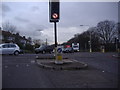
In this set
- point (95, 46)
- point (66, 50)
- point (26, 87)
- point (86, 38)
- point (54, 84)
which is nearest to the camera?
point (26, 87)

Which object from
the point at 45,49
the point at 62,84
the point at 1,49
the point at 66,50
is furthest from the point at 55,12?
the point at 66,50

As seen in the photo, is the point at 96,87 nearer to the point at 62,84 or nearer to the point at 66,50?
the point at 62,84

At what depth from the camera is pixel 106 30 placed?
84500 mm

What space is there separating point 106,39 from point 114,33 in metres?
3.74

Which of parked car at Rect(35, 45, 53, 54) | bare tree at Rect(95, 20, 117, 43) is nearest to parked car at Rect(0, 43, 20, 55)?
parked car at Rect(35, 45, 53, 54)

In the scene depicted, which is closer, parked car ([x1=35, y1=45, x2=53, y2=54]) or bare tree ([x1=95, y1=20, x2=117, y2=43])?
parked car ([x1=35, y1=45, x2=53, y2=54])

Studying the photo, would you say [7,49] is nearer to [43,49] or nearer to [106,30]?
[43,49]

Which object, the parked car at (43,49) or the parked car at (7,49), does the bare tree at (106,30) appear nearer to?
the parked car at (43,49)

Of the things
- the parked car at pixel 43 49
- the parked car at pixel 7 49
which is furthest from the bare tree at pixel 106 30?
the parked car at pixel 7 49

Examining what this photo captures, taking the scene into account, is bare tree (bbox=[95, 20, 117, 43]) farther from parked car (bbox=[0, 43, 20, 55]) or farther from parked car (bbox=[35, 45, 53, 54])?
parked car (bbox=[0, 43, 20, 55])

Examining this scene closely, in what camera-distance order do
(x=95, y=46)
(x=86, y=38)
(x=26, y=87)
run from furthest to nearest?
(x=86, y=38) → (x=95, y=46) → (x=26, y=87)

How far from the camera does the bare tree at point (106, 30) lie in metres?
84.2

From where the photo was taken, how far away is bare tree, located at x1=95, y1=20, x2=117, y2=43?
276ft

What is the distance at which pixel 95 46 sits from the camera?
82000mm
